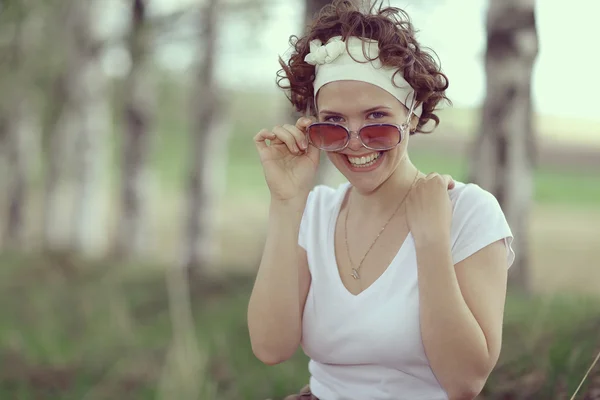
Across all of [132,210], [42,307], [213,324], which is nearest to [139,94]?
[132,210]

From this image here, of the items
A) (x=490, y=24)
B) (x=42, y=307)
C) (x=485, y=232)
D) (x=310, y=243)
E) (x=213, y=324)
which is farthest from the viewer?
(x=42, y=307)

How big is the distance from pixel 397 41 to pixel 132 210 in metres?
9.34

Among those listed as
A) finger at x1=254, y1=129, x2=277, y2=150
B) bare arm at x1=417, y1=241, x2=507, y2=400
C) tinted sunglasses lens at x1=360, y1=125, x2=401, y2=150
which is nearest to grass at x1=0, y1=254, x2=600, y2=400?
bare arm at x1=417, y1=241, x2=507, y2=400

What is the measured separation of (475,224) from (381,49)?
1.91ft

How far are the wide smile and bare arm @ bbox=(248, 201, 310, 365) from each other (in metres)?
0.24

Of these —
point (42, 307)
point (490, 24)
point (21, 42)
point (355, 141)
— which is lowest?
point (42, 307)

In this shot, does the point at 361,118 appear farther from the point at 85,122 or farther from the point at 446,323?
the point at 85,122

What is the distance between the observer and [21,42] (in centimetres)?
Result: 1402

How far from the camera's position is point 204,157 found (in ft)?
33.4

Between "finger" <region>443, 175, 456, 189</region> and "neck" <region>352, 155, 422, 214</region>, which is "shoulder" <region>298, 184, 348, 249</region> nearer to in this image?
"neck" <region>352, 155, 422, 214</region>

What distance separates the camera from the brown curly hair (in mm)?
2402

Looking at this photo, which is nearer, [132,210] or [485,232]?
[485,232]

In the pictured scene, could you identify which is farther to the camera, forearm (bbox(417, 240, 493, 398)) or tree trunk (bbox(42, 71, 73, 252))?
tree trunk (bbox(42, 71, 73, 252))

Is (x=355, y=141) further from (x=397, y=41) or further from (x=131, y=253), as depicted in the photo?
(x=131, y=253)
